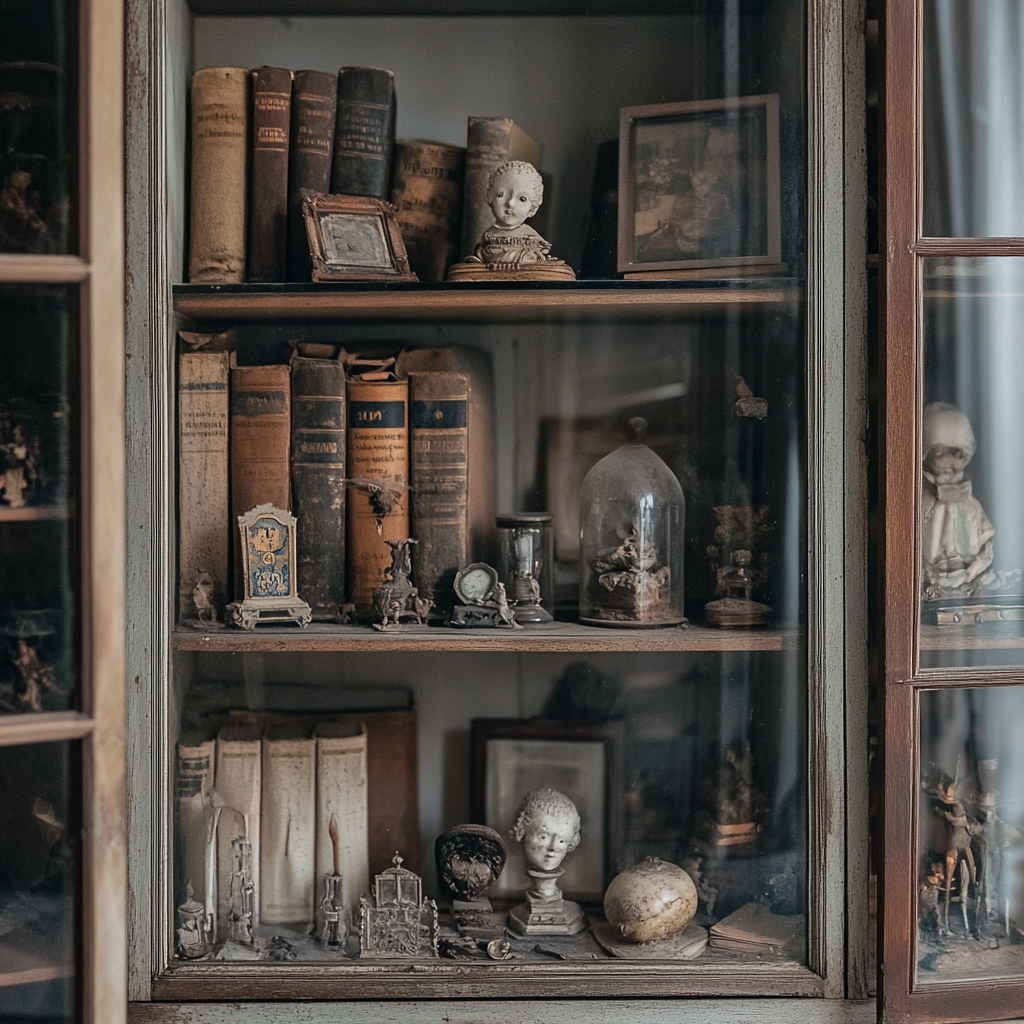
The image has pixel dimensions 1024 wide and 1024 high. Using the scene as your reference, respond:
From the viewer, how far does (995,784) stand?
1294 mm

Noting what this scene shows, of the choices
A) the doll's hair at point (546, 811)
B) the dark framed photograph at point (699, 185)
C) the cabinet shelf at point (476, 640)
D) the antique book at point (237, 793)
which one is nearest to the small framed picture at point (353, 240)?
the dark framed photograph at point (699, 185)

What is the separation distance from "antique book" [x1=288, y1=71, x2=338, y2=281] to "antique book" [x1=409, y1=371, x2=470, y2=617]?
24 cm

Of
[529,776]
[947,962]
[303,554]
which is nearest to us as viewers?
[947,962]

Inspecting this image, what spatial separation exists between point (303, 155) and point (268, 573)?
597mm

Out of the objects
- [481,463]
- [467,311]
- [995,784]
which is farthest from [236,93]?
[995,784]

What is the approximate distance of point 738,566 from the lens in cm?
138

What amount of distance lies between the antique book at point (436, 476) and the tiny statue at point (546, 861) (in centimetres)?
36

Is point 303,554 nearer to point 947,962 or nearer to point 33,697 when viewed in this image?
point 33,697

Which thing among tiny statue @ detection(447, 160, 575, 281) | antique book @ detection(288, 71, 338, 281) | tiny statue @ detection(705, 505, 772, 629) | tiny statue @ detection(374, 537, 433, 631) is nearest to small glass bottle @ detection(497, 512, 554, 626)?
tiny statue @ detection(374, 537, 433, 631)

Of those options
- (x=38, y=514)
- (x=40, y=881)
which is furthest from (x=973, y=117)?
(x=40, y=881)

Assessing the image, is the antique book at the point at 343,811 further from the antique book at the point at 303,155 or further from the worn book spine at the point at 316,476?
the antique book at the point at 303,155

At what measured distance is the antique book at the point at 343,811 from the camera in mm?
1447

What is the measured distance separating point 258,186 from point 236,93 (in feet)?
0.43

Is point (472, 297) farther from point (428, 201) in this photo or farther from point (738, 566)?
point (738, 566)
